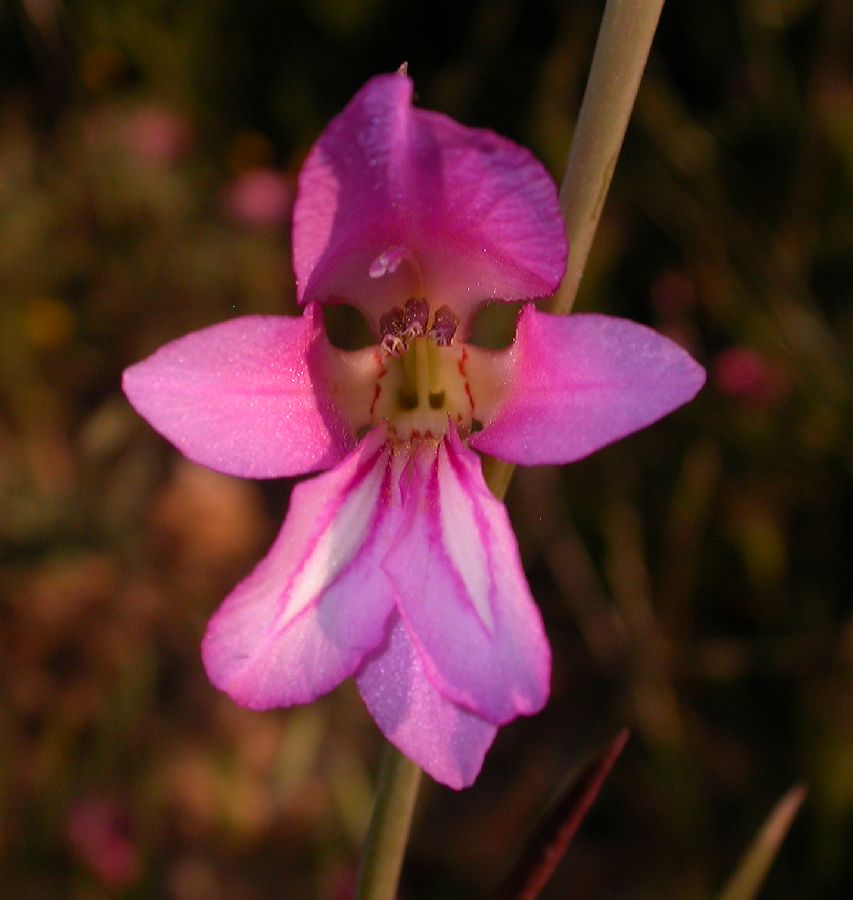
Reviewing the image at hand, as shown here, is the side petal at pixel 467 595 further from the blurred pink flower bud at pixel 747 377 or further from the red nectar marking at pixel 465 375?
the blurred pink flower bud at pixel 747 377

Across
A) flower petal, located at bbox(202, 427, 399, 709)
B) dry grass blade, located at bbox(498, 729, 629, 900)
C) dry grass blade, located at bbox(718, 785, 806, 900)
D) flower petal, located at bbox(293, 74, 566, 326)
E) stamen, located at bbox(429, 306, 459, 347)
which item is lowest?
dry grass blade, located at bbox(718, 785, 806, 900)

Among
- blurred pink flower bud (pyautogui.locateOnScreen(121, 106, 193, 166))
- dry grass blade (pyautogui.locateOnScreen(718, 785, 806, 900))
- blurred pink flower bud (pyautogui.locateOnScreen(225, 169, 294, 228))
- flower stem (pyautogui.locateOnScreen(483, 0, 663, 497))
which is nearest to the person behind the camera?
flower stem (pyautogui.locateOnScreen(483, 0, 663, 497))

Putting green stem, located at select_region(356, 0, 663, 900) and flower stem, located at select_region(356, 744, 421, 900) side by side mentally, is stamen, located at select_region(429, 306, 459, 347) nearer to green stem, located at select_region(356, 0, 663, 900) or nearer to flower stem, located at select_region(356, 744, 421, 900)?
green stem, located at select_region(356, 0, 663, 900)

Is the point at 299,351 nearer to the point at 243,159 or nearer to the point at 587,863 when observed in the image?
the point at 587,863

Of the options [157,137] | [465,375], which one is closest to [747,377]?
[465,375]

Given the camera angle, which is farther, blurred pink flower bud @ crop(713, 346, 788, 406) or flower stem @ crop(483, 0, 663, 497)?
blurred pink flower bud @ crop(713, 346, 788, 406)

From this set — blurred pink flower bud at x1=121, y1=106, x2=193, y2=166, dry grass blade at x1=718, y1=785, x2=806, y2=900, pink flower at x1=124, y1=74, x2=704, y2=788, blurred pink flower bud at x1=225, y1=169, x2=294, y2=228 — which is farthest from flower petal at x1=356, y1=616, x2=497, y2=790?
blurred pink flower bud at x1=121, y1=106, x2=193, y2=166

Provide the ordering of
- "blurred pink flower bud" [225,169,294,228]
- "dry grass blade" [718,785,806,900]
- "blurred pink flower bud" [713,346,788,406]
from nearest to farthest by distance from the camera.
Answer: "dry grass blade" [718,785,806,900]
"blurred pink flower bud" [713,346,788,406]
"blurred pink flower bud" [225,169,294,228]
